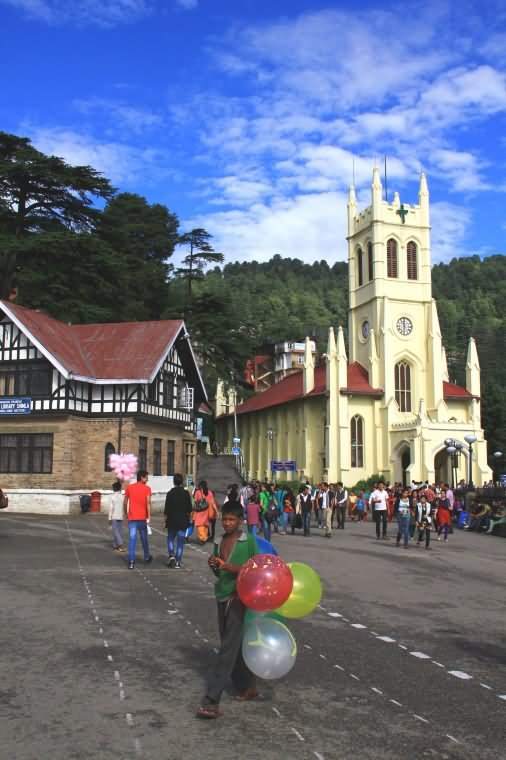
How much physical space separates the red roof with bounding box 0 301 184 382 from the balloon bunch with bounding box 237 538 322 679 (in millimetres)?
26089

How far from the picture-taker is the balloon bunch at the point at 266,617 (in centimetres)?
580

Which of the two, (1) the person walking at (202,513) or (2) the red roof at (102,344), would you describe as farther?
(2) the red roof at (102,344)

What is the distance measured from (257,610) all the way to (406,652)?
9.16 ft

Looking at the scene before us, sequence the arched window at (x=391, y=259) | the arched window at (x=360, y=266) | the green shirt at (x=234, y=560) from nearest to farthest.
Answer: the green shirt at (x=234, y=560) → the arched window at (x=391, y=259) → the arched window at (x=360, y=266)

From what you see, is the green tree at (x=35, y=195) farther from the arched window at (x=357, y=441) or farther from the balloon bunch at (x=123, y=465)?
the arched window at (x=357, y=441)

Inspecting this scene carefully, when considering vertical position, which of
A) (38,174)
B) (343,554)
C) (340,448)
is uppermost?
(38,174)

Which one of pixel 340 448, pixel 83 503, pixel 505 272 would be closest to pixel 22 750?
pixel 83 503

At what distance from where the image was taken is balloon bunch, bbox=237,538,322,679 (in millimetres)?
5801

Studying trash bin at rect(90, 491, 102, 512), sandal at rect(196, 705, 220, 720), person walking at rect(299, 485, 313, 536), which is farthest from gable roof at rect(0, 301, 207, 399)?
sandal at rect(196, 705, 220, 720)

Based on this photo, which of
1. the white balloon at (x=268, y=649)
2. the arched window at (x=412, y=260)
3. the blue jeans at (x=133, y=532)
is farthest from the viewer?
the arched window at (x=412, y=260)

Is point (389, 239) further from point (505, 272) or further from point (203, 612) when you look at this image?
point (505, 272)

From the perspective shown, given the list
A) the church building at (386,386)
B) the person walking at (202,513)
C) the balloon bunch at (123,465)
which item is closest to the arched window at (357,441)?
the church building at (386,386)

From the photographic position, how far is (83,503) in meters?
31.1

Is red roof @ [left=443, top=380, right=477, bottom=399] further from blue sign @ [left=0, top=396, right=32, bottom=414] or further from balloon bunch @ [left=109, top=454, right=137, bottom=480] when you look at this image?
balloon bunch @ [left=109, top=454, right=137, bottom=480]
